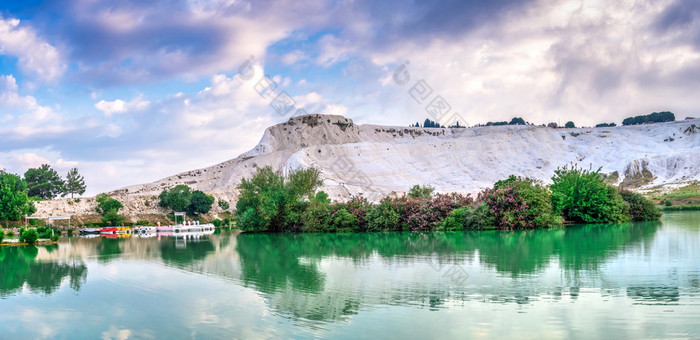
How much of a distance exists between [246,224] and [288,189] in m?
3.73

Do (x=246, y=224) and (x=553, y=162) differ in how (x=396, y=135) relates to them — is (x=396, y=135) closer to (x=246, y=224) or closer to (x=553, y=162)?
(x=553, y=162)

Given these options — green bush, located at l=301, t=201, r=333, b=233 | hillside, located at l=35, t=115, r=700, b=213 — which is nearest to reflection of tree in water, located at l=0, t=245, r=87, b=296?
green bush, located at l=301, t=201, r=333, b=233

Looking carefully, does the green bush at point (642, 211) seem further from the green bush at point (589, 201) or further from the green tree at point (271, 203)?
the green tree at point (271, 203)

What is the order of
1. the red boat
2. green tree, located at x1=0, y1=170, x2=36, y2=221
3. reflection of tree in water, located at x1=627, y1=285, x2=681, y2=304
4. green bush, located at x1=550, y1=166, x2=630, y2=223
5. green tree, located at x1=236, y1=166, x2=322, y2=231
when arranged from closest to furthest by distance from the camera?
reflection of tree in water, located at x1=627, y1=285, x2=681, y2=304 → green bush, located at x1=550, y1=166, x2=630, y2=223 → green tree, located at x1=236, y1=166, x2=322, y2=231 → the red boat → green tree, located at x1=0, y1=170, x2=36, y2=221

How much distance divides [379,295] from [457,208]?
71.4 ft

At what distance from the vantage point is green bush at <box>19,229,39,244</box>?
30.6 metres

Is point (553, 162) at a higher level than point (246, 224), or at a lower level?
higher

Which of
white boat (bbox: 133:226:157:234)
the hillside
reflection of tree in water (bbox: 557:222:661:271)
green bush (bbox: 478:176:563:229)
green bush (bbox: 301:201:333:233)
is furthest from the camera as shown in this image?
the hillside

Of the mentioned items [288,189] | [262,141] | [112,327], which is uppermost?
[262,141]

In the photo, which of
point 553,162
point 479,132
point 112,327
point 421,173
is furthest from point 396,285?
point 479,132

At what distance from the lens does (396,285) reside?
11.7 metres

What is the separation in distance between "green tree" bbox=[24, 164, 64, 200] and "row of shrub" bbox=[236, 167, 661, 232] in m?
46.3

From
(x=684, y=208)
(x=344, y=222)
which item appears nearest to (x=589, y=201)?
(x=344, y=222)

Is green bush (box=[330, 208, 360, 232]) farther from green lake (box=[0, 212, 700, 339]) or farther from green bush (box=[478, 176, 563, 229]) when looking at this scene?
green lake (box=[0, 212, 700, 339])
